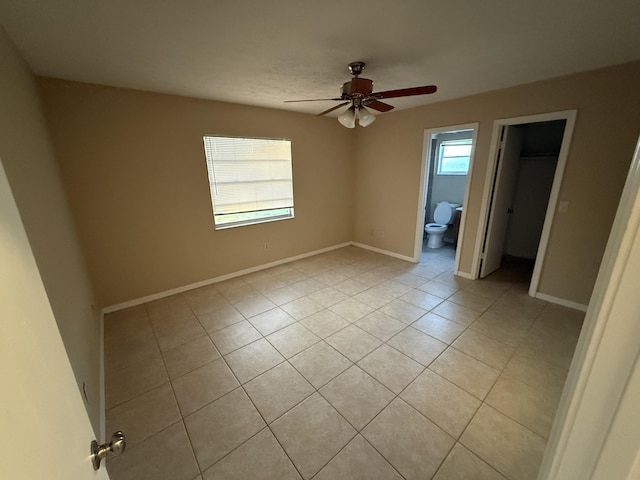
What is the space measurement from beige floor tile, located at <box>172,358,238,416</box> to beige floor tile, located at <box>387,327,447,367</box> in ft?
4.60

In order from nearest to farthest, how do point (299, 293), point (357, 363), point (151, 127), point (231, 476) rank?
1. point (231, 476)
2. point (357, 363)
3. point (151, 127)
4. point (299, 293)

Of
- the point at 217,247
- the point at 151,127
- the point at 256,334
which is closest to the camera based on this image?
the point at 256,334

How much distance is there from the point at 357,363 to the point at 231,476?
3.58ft

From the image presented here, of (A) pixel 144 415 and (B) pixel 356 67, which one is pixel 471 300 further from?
(A) pixel 144 415

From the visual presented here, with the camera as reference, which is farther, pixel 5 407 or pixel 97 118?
Result: pixel 97 118

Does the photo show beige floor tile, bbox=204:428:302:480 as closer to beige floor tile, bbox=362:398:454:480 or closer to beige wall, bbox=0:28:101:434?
beige floor tile, bbox=362:398:454:480

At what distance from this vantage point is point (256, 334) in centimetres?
244

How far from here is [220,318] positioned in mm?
2705

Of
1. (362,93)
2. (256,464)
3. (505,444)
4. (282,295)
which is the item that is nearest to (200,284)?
(282,295)

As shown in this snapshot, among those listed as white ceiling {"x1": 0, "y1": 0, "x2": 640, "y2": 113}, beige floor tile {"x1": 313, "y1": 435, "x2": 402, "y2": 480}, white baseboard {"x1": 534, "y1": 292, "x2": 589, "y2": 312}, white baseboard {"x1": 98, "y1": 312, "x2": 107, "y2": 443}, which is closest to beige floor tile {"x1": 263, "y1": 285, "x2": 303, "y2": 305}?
white baseboard {"x1": 98, "y1": 312, "x2": 107, "y2": 443}

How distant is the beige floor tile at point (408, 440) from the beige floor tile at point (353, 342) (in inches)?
20.8

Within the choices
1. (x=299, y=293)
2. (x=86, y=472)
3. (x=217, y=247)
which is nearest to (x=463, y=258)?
(x=299, y=293)

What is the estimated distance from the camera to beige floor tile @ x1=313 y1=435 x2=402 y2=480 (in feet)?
4.31

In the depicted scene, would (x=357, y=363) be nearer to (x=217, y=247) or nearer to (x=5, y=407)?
(x=5, y=407)
